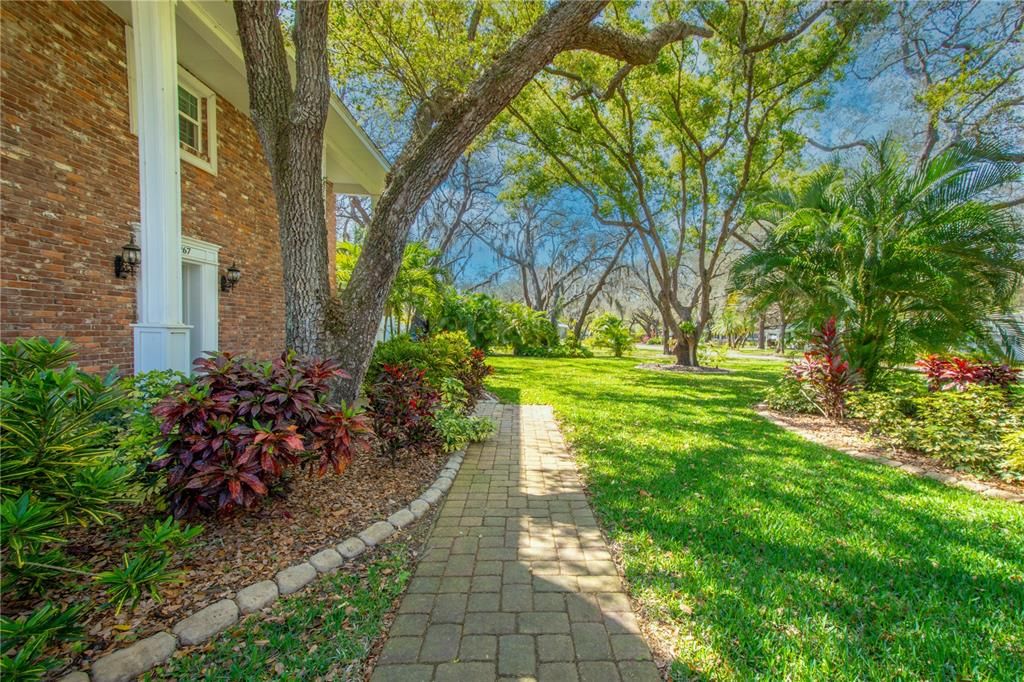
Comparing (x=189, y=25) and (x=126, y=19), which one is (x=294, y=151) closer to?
(x=189, y=25)

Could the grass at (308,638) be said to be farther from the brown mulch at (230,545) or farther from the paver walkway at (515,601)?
the brown mulch at (230,545)

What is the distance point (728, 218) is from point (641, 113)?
395 centimetres

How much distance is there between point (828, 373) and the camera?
604 cm

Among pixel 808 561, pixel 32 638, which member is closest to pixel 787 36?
pixel 808 561

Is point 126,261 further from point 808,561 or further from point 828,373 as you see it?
point 828,373

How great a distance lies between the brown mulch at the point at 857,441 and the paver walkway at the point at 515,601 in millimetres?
3728

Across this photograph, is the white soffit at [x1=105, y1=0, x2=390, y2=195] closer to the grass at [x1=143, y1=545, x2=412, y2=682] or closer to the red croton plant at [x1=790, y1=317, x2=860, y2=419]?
the grass at [x1=143, y1=545, x2=412, y2=682]

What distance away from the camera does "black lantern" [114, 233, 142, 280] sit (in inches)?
187

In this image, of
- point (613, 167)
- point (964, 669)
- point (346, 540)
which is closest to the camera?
point (964, 669)

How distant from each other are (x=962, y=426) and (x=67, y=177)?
939cm

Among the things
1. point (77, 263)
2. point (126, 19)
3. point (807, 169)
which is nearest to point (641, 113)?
point (807, 169)

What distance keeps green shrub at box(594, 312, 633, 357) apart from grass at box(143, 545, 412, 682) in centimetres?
1835

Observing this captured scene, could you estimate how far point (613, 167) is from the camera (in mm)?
12953

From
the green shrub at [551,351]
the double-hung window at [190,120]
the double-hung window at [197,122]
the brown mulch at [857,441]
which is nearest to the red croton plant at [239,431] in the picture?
the double-hung window at [197,122]
